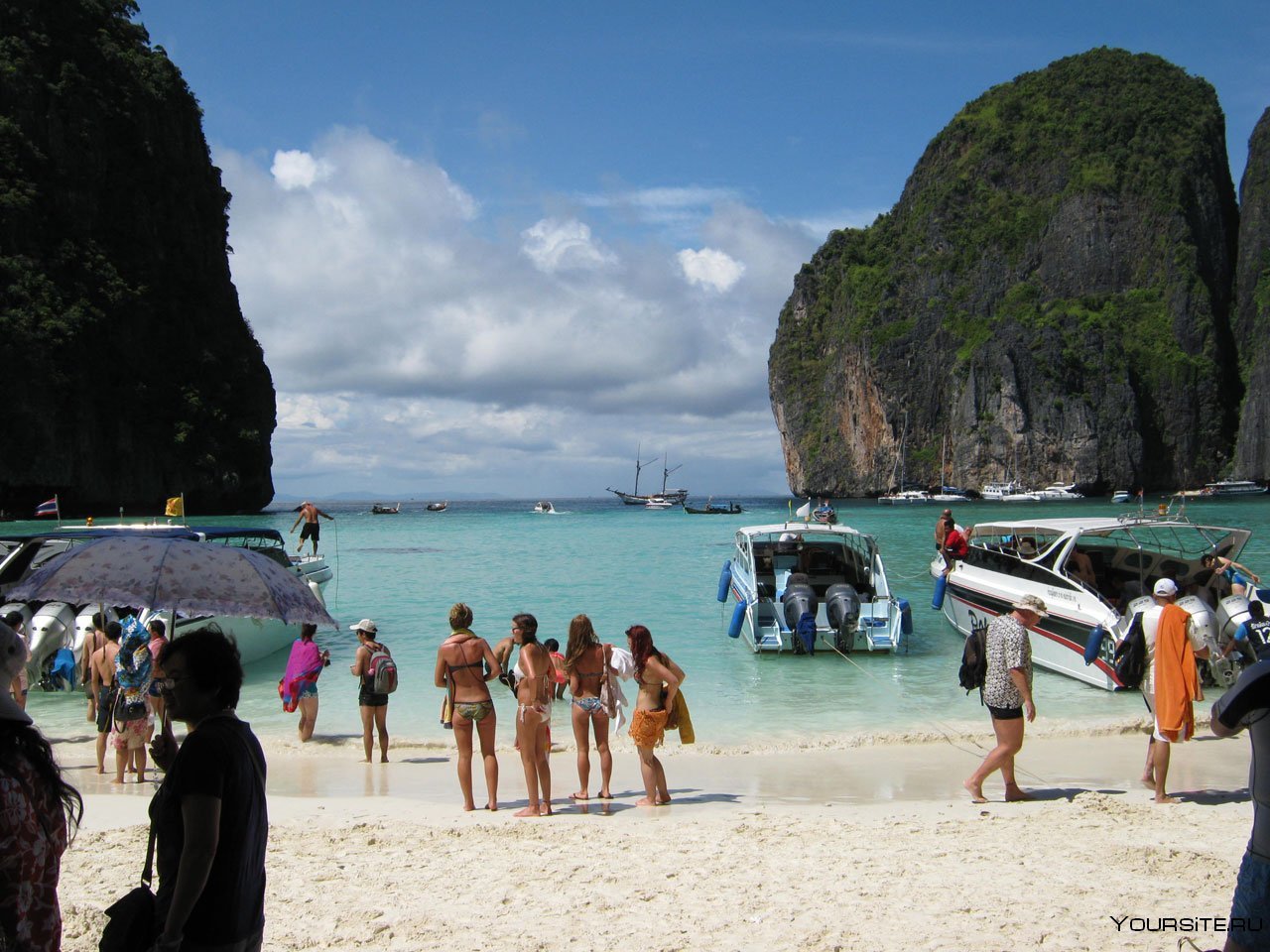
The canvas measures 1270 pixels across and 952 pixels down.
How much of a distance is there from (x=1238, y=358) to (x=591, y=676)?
119434mm

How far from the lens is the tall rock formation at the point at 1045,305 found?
101 meters

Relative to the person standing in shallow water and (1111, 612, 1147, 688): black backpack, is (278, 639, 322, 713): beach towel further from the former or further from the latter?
(1111, 612, 1147, 688): black backpack

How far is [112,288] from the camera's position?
6378cm

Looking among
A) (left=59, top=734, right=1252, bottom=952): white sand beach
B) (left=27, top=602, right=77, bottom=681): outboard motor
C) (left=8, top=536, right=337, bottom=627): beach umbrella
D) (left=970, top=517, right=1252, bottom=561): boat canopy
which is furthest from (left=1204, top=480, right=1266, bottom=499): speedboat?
(left=8, top=536, right=337, bottom=627): beach umbrella

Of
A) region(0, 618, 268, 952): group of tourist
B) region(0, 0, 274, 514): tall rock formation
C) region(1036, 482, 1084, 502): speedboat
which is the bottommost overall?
region(0, 618, 268, 952): group of tourist

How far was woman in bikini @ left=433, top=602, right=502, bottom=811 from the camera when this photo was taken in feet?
24.6

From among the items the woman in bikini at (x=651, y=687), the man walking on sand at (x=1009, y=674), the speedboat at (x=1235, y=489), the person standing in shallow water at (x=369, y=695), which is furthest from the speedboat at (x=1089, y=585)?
the speedboat at (x=1235, y=489)

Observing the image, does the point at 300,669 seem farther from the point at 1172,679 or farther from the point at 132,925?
the point at 1172,679

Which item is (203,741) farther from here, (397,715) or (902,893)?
(397,715)

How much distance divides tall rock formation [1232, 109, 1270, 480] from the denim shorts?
4244 inches

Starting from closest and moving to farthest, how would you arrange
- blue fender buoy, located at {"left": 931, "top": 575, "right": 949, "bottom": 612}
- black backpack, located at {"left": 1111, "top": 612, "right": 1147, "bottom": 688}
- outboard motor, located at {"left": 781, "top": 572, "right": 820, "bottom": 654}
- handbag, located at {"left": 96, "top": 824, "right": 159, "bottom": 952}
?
handbag, located at {"left": 96, "top": 824, "right": 159, "bottom": 952} → black backpack, located at {"left": 1111, "top": 612, "right": 1147, "bottom": 688} → outboard motor, located at {"left": 781, "top": 572, "right": 820, "bottom": 654} → blue fender buoy, located at {"left": 931, "top": 575, "right": 949, "bottom": 612}

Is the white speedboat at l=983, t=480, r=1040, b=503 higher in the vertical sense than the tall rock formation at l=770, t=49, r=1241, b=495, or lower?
lower

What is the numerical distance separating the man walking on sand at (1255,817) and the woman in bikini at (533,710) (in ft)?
16.0

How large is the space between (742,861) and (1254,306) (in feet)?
400
